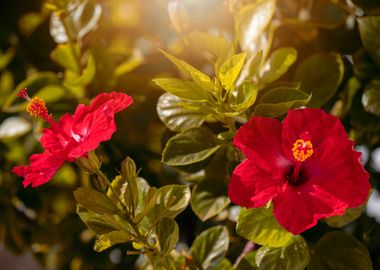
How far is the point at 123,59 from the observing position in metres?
1.10

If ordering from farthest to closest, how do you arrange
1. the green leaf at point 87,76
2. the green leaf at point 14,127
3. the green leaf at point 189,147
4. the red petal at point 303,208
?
the green leaf at point 14,127 < the green leaf at point 87,76 < the green leaf at point 189,147 < the red petal at point 303,208

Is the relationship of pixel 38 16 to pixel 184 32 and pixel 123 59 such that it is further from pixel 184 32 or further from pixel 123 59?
pixel 184 32

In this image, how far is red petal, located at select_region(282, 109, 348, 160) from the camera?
2.15 ft

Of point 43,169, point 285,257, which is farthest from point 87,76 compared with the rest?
point 285,257

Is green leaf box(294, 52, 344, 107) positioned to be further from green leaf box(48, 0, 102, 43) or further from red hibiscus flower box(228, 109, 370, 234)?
green leaf box(48, 0, 102, 43)

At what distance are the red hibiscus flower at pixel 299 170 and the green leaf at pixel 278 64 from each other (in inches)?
4.5

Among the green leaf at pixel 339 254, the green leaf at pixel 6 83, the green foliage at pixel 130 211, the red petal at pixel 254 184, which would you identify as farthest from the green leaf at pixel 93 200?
the green leaf at pixel 6 83

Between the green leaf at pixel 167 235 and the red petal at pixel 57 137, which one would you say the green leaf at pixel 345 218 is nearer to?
the green leaf at pixel 167 235

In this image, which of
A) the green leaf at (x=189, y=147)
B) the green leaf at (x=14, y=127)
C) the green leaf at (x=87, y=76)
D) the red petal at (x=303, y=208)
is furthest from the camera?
the green leaf at (x=14, y=127)

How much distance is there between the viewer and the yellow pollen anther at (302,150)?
0.64 metres

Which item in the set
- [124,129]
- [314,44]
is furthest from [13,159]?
[314,44]

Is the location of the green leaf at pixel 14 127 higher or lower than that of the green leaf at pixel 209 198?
higher

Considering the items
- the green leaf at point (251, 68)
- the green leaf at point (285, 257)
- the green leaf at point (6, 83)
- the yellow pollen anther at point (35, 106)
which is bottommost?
the green leaf at point (285, 257)

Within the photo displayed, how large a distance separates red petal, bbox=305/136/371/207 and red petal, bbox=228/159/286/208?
1.7 inches
